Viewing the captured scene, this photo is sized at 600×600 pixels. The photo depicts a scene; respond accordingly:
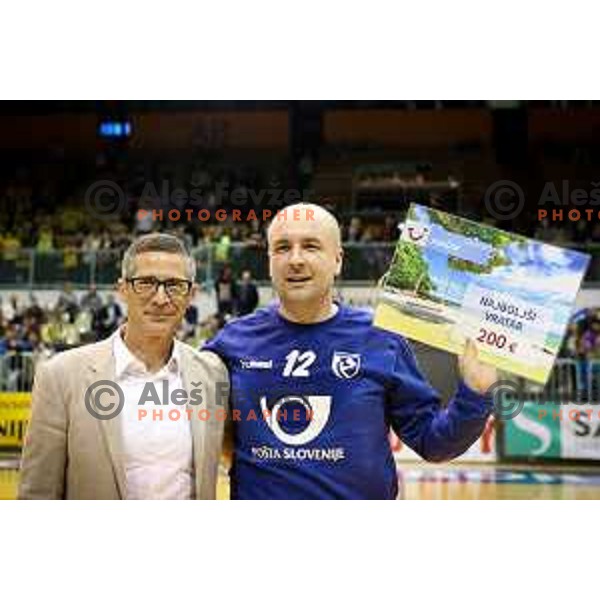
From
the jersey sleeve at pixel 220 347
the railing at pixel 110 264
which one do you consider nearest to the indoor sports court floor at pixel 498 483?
the railing at pixel 110 264

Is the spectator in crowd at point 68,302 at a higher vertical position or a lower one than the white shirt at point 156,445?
higher

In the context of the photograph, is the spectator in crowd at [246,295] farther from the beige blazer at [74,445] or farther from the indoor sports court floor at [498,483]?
the indoor sports court floor at [498,483]

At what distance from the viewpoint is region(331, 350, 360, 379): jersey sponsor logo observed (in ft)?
10.5

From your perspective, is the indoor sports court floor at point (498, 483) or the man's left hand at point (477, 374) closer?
the man's left hand at point (477, 374)

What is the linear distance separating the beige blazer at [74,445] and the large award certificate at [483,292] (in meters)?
0.88

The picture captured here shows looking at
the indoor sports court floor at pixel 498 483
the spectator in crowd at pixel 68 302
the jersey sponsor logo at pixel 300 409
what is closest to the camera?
the jersey sponsor logo at pixel 300 409

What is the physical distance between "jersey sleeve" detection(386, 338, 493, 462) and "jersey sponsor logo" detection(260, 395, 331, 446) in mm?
282

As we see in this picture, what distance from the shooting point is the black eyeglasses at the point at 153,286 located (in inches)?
126

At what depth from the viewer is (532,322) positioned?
3.44 m

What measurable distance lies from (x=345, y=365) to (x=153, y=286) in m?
0.74

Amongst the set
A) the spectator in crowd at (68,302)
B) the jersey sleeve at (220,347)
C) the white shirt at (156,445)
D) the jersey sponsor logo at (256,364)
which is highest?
the spectator in crowd at (68,302)
